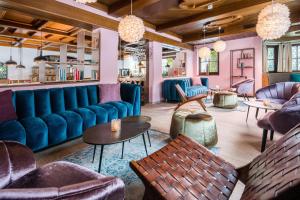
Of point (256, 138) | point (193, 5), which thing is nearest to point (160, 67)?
point (193, 5)

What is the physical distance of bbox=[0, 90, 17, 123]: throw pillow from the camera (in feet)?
8.13

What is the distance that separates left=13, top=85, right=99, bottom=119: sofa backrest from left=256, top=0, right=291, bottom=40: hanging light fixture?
135 inches

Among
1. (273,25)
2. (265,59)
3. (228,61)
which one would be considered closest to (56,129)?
(273,25)

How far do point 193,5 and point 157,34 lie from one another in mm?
2493

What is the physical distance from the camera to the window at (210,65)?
9.20 m

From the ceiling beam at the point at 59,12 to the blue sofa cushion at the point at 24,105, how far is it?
5.52ft

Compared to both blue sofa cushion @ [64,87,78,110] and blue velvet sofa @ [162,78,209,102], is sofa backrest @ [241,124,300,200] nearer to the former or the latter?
blue sofa cushion @ [64,87,78,110]

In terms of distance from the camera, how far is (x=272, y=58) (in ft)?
28.8

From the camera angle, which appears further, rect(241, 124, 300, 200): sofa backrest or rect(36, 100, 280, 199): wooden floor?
rect(36, 100, 280, 199): wooden floor

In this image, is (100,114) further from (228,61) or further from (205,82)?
(228,61)

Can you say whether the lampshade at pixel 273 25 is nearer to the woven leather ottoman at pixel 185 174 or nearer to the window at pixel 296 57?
the woven leather ottoman at pixel 185 174

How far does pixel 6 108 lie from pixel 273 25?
4375mm

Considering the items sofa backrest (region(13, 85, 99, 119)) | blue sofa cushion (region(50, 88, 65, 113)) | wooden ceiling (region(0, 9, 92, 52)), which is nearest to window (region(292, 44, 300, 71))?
wooden ceiling (region(0, 9, 92, 52))

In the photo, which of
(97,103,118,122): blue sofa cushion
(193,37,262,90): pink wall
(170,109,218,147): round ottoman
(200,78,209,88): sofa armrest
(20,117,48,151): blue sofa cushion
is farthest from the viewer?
(200,78,209,88): sofa armrest
